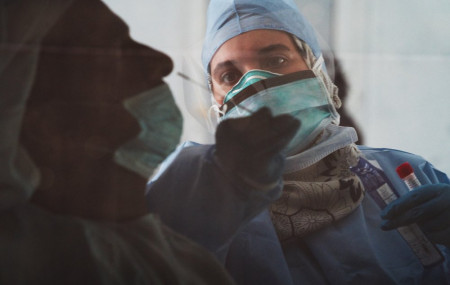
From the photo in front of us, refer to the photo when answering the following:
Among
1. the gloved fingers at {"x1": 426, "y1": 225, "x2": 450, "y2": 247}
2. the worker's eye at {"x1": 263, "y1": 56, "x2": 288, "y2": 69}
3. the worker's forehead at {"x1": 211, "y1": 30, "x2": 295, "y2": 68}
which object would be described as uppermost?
the worker's forehead at {"x1": 211, "y1": 30, "x2": 295, "y2": 68}

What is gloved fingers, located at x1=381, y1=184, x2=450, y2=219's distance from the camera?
1.07m

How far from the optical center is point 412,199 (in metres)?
1.09

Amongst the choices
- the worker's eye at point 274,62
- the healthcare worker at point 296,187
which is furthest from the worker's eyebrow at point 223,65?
the worker's eye at point 274,62

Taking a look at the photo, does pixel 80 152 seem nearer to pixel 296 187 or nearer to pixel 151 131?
pixel 151 131

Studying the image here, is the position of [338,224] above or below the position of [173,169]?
below

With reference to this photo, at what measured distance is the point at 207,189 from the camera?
767 mm

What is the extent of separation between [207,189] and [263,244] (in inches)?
13.7

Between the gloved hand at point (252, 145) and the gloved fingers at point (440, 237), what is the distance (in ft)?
2.00

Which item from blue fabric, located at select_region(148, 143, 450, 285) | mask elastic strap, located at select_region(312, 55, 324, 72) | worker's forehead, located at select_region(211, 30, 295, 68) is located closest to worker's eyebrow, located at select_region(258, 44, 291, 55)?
worker's forehead, located at select_region(211, 30, 295, 68)

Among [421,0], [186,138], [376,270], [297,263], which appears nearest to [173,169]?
[186,138]

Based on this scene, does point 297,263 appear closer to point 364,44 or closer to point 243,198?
point 243,198

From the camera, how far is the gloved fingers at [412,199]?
1.07m

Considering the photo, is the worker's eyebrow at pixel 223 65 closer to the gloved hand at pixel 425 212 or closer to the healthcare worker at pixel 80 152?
the healthcare worker at pixel 80 152

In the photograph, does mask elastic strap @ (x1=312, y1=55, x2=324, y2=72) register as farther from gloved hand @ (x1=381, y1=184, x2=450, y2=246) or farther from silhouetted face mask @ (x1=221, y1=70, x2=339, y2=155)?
gloved hand @ (x1=381, y1=184, x2=450, y2=246)
